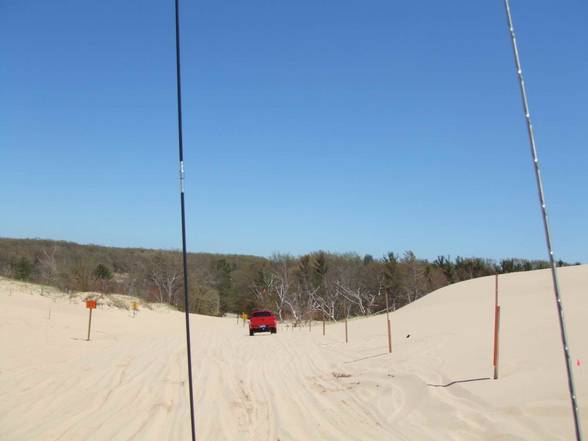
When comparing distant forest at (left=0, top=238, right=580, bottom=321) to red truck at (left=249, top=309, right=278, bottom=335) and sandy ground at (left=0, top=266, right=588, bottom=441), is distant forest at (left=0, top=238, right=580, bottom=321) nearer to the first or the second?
red truck at (left=249, top=309, right=278, bottom=335)

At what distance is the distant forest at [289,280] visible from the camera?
6619 cm

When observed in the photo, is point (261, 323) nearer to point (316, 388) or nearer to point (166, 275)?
point (316, 388)

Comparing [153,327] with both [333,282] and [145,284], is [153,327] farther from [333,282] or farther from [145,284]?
[145,284]

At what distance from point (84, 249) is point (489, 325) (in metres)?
126

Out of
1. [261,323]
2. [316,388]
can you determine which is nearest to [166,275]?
[261,323]

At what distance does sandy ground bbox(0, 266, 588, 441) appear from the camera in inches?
307

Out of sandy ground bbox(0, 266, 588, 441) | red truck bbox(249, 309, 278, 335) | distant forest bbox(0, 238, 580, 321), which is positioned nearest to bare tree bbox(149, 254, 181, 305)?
distant forest bbox(0, 238, 580, 321)

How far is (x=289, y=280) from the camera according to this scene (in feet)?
252

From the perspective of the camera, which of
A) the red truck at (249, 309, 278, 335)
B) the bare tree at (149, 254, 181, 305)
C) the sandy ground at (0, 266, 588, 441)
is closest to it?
the sandy ground at (0, 266, 588, 441)

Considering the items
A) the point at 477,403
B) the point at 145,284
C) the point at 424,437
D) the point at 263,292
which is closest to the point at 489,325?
the point at 477,403

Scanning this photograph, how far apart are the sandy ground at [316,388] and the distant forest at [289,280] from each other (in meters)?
39.4

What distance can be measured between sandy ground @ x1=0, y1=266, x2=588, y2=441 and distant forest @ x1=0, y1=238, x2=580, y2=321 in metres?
39.4

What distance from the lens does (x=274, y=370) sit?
47.6ft

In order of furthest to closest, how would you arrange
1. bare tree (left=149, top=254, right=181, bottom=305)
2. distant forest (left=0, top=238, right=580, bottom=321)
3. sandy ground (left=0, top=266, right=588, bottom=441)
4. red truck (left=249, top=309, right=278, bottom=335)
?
bare tree (left=149, top=254, right=181, bottom=305)
distant forest (left=0, top=238, right=580, bottom=321)
red truck (left=249, top=309, right=278, bottom=335)
sandy ground (left=0, top=266, right=588, bottom=441)
